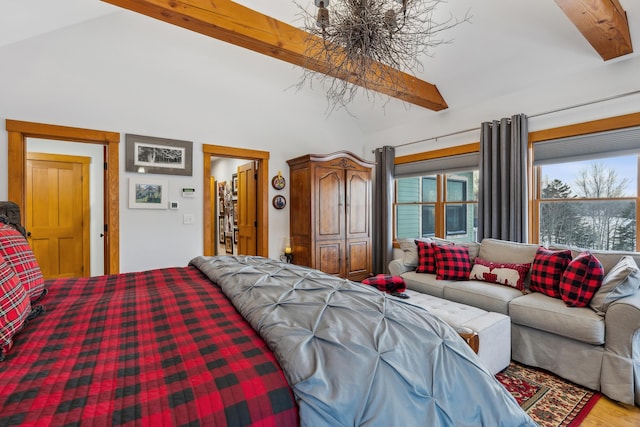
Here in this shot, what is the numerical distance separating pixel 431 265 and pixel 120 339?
310 centimetres

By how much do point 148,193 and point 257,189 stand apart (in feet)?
4.65

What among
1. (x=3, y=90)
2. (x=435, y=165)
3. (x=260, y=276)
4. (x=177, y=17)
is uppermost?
(x=177, y=17)

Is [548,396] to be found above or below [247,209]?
below

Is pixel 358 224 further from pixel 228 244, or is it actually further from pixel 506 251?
pixel 228 244

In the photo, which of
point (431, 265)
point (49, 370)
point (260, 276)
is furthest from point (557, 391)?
point (49, 370)

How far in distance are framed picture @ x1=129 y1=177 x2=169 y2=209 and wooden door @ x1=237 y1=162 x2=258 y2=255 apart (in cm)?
126

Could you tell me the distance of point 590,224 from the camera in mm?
3244

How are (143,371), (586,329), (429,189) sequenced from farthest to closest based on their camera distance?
(429,189) → (586,329) → (143,371)

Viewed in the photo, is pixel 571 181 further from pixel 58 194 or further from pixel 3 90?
pixel 58 194

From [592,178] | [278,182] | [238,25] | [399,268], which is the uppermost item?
[238,25]

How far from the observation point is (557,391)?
2.13m

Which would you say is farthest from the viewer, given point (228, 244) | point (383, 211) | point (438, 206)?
point (228, 244)

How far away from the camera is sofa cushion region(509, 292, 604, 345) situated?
6.97ft

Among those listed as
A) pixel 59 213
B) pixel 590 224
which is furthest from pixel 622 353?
pixel 59 213
